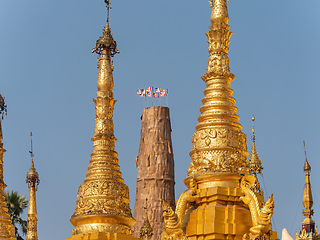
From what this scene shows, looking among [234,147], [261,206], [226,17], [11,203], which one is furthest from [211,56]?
[11,203]

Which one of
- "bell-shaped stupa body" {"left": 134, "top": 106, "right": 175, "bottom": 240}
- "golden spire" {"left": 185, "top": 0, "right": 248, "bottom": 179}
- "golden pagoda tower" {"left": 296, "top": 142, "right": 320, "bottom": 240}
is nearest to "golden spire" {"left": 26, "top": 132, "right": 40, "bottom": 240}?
"bell-shaped stupa body" {"left": 134, "top": 106, "right": 175, "bottom": 240}

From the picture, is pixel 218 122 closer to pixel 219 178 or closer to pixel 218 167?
pixel 218 167

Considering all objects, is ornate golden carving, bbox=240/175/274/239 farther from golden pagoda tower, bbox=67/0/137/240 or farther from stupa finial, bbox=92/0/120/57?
stupa finial, bbox=92/0/120/57

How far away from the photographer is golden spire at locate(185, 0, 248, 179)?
20297 millimetres

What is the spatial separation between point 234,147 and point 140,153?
89.4ft

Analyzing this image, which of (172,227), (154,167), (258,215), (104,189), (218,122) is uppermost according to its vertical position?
(154,167)

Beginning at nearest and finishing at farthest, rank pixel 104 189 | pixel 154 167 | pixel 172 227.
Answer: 1. pixel 172 227
2. pixel 104 189
3. pixel 154 167

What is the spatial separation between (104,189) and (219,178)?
464 centimetres

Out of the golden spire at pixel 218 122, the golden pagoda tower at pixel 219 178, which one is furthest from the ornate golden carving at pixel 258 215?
the golden spire at pixel 218 122

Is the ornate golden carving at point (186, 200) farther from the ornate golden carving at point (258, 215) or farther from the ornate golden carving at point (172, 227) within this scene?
the ornate golden carving at point (258, 215)

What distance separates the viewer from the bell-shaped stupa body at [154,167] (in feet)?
146

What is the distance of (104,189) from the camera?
76.8ft

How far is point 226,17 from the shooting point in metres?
21.8

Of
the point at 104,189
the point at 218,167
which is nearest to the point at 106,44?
the point at 104,189
